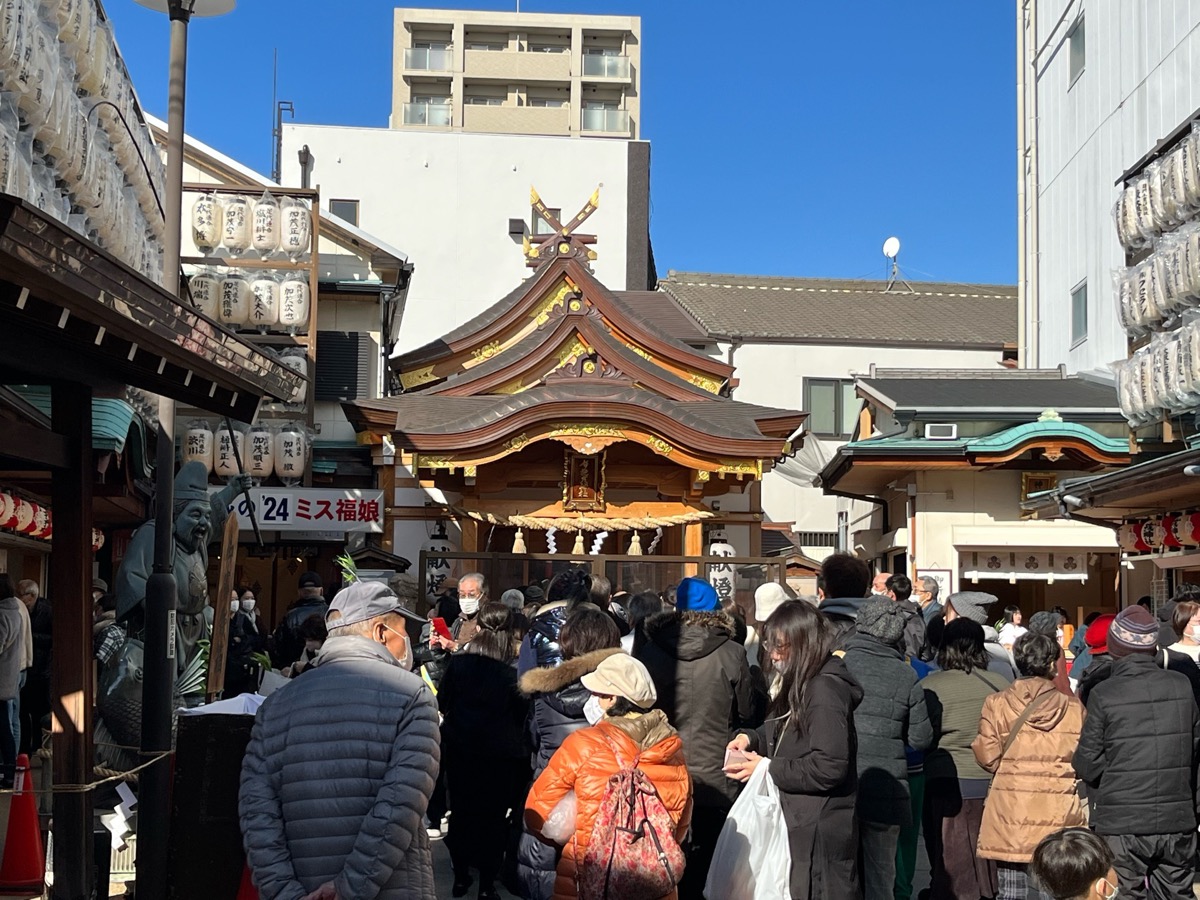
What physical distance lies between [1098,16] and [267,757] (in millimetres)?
24153

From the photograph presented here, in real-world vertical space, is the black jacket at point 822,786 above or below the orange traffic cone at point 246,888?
above

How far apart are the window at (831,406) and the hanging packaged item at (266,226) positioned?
17547 millimetres

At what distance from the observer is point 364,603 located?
492 centimetres

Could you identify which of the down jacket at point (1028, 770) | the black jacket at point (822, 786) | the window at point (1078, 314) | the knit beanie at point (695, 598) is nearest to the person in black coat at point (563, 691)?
the knit beanie at point (695, 598)

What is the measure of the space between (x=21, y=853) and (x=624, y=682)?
3844 millimetres

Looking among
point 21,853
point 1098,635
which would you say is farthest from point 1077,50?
point 21,853

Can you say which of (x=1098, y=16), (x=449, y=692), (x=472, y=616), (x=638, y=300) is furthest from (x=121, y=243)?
(x=1098, y=16)

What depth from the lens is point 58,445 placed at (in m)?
6.75

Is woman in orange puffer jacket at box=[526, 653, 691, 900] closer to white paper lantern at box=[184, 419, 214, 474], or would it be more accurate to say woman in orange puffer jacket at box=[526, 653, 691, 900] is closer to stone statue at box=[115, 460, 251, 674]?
stone statue at box=[115, 460, 251, 674]

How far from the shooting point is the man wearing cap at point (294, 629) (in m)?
12.1

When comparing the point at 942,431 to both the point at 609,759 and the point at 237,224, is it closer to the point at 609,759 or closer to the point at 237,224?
the point at 237,224

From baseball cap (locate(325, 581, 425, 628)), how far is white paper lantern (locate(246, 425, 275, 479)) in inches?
742

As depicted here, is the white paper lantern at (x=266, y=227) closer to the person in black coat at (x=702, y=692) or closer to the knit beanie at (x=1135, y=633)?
the person in black coat at (x=702, y=692)

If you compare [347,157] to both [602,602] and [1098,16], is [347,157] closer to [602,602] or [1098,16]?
[1098,16]
